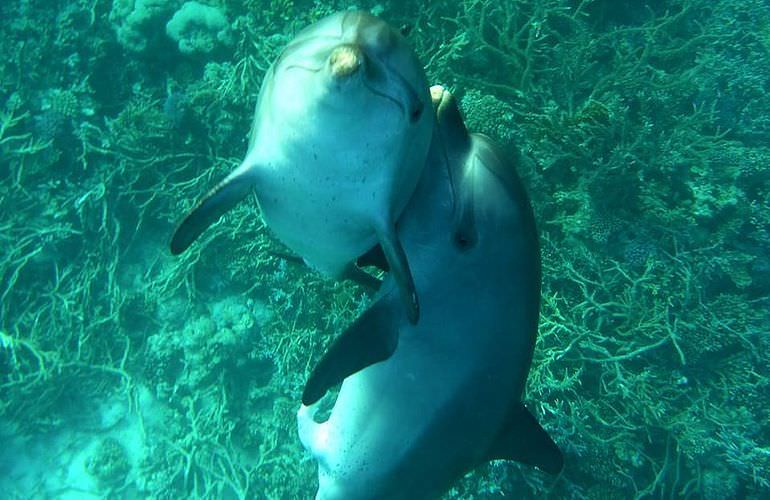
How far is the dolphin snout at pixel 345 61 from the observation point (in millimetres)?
1293

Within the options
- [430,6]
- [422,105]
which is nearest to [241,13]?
[430,6]

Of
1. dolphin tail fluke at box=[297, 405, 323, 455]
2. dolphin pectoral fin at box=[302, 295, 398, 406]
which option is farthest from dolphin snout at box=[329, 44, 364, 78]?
dolphin tail fluke at box=[297, 405, 323, 455]

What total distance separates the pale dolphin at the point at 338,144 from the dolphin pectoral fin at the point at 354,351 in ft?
0.96

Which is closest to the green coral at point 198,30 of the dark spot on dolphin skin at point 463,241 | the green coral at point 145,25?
the green coral at point 145,25

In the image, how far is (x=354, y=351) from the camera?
1.95 m

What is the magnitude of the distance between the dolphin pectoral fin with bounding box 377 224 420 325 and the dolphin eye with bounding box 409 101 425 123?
1.31 feet

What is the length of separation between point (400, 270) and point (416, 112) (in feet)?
1.88

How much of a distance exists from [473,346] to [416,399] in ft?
1.18

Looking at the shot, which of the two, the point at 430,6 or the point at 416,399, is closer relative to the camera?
the point at 416,399

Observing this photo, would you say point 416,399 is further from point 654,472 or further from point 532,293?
point 654,472

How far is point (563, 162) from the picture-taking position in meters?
4.09

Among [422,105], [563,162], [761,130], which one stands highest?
[422,105]

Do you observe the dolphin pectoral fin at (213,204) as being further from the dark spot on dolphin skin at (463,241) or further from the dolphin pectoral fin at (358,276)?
the dark spot on dolphin skin at (463,241)

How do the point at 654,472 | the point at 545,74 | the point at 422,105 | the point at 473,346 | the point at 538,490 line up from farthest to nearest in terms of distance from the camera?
the point at 545,74 < the point at 654,472 < the point at 538,490 < the point at 473,346 < the point at 422,105
